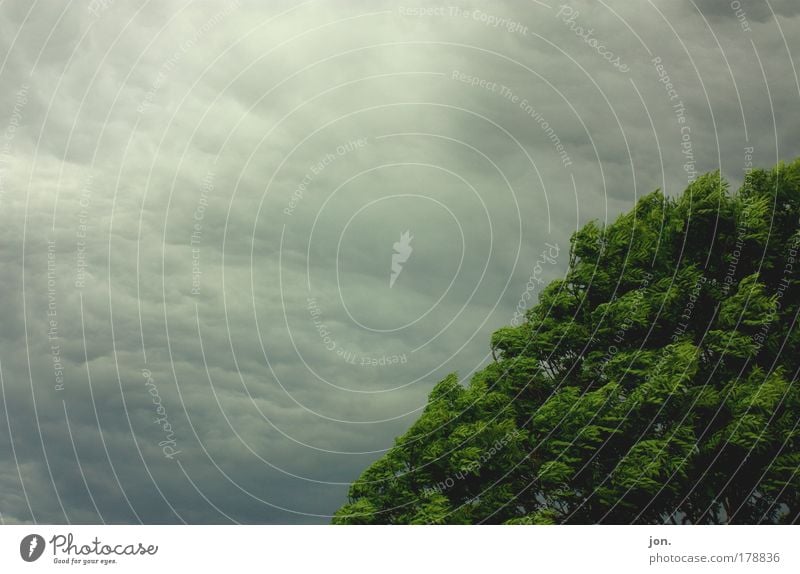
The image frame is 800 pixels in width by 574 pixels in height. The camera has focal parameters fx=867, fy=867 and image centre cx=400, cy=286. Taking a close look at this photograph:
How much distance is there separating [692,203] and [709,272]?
3296 mm

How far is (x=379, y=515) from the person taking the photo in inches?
1495

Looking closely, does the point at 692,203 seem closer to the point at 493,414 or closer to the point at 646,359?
the point at 646,359

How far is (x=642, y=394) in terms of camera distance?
118 feet
